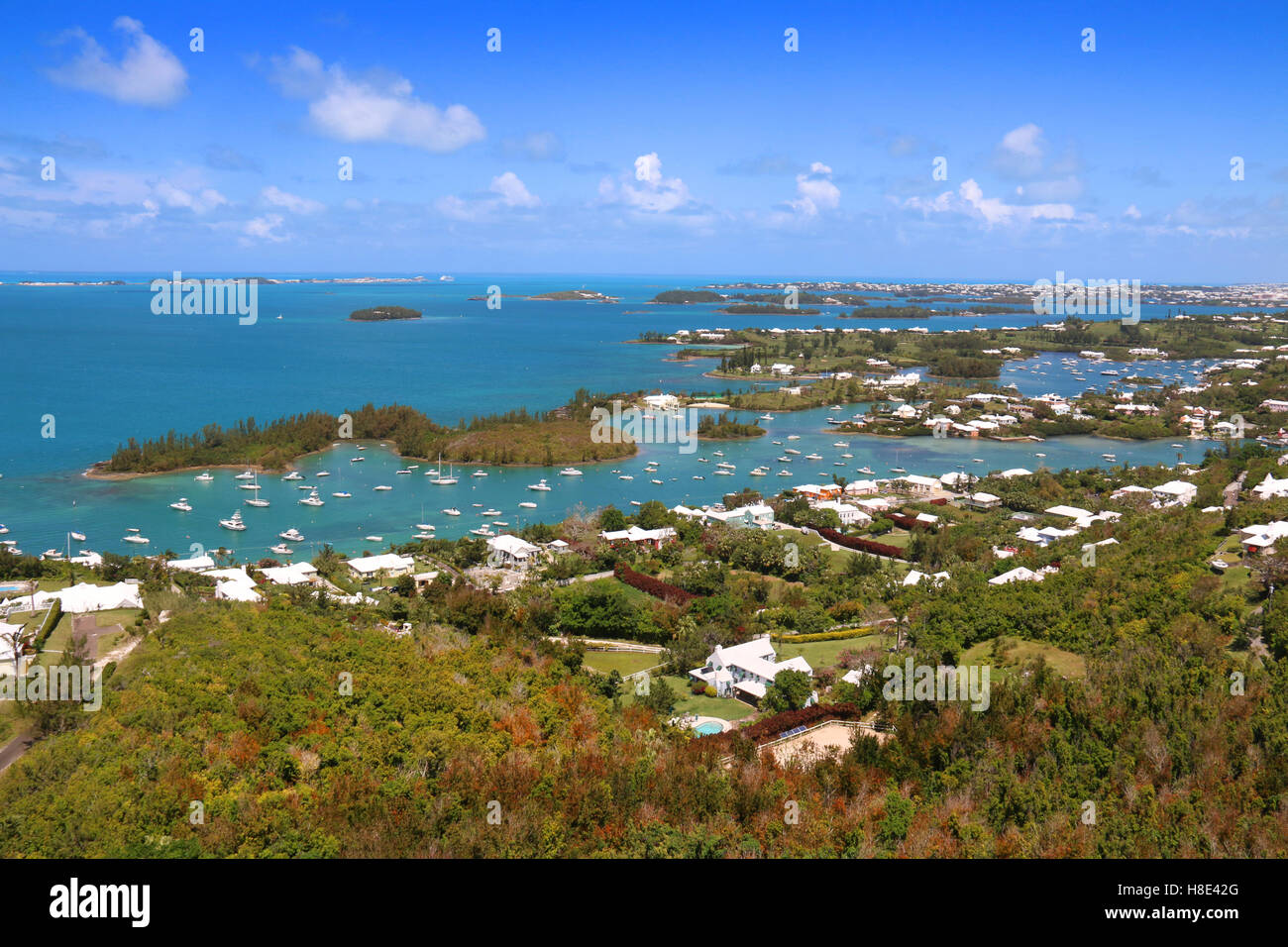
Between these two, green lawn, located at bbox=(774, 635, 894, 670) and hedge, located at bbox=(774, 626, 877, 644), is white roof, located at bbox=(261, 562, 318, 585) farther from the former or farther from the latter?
green lawn, located at bbox=(774, 635, 894, 670)

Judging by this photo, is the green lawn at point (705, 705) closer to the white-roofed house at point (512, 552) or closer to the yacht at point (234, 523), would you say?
the white-roofed house at point (512, 552)

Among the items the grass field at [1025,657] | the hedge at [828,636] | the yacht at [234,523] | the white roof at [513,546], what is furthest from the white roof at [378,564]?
the grass field at [1025,657]

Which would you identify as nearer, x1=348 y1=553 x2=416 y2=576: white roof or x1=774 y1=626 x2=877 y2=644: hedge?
x1=774 y1=626 x2=877 y2=644: hedge

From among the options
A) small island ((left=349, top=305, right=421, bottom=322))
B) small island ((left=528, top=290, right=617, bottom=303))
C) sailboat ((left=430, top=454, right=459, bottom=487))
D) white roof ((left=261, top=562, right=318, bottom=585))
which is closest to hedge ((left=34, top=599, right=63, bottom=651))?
white roof ((left=261, top=562, right=318, bottom=585))

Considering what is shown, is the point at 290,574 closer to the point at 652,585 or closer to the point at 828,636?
the point at 652,585

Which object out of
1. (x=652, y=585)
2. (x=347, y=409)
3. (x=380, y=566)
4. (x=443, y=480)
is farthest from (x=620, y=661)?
(x=347, y=409)
